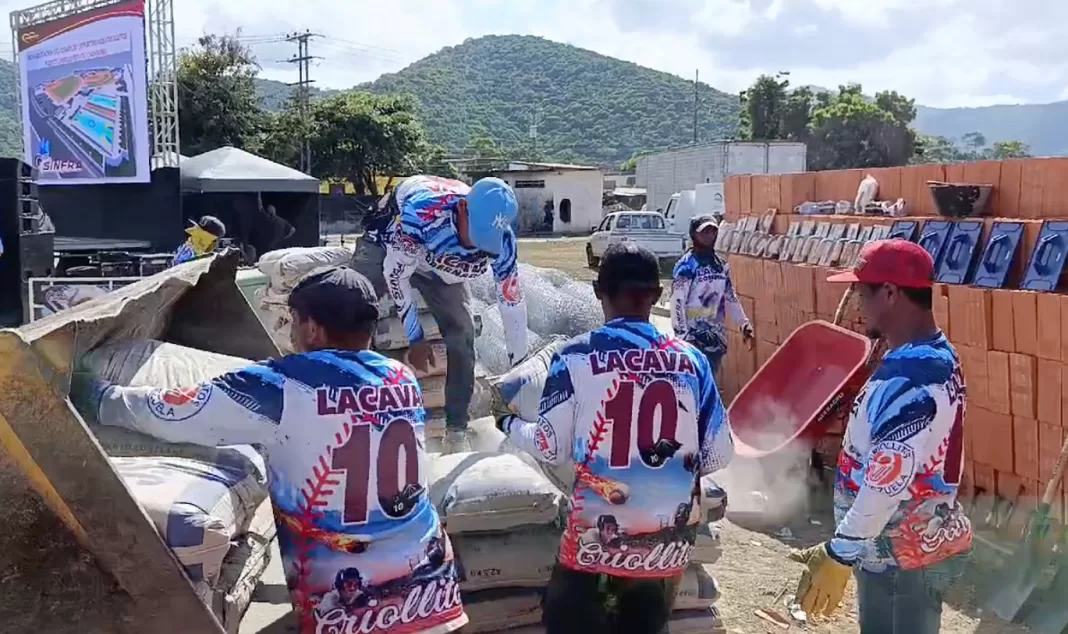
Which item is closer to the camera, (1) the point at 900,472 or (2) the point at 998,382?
(1) the point at 900,472

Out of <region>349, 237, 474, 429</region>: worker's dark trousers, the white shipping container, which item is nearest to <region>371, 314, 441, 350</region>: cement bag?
<region>349, 237, 474, 429</region>: worker's dark trousers

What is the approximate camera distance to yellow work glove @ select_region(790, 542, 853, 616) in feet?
8.16

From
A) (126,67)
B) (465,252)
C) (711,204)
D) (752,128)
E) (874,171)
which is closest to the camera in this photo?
(465,252)

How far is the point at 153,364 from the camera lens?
108 inches

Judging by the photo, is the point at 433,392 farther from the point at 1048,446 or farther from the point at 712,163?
the point at 712,163

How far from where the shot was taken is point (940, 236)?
18.1 ft

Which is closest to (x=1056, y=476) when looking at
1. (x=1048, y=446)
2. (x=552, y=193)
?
(x=1048, y=446)

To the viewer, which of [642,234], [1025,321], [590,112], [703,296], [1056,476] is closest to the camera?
[1056,476]

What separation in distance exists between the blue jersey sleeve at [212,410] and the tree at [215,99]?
2849 cm

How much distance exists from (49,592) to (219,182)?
15.4 metres

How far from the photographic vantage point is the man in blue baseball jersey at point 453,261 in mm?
4668

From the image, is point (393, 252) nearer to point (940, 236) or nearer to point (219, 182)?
point (940, 236)

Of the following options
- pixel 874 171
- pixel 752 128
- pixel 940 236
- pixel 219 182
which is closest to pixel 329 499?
pixel 940 236

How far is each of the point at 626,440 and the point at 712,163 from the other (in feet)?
86.3
